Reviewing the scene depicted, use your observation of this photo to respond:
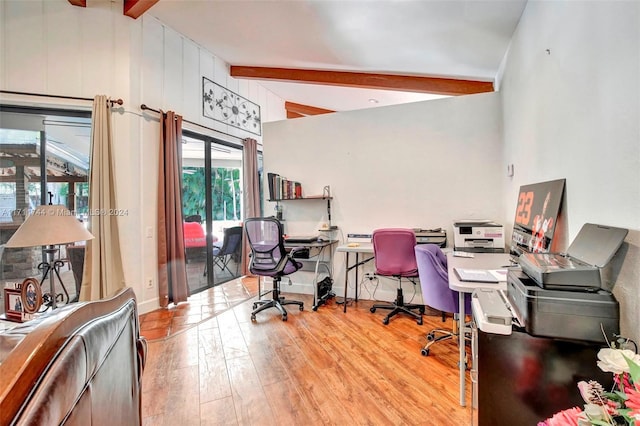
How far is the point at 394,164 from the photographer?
3.67m

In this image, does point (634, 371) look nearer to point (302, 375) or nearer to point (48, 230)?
point (302, 375)

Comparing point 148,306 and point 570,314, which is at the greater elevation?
point 570,314

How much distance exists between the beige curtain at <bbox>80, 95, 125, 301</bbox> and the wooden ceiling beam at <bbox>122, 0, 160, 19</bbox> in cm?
102

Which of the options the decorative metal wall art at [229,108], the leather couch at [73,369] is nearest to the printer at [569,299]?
the leather couch at [73,369]

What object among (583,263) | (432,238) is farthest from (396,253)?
(583,263)

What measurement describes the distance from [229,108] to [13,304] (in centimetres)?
→ 400

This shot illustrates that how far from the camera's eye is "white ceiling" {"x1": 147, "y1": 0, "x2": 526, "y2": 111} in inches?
99.7

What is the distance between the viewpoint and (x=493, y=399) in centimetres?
116

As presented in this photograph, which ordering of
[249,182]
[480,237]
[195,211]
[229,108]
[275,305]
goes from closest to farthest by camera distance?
[480,237], [275,305], [195,211], [229,108], [249,182]

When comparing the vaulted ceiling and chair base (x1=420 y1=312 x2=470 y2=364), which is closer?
chair base (x1=420 y1=312 x2=470 y2=364)

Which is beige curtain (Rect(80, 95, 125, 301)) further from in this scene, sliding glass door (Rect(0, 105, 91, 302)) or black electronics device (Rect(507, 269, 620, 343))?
black electronics device (Rect(507, 269, 620, 343))

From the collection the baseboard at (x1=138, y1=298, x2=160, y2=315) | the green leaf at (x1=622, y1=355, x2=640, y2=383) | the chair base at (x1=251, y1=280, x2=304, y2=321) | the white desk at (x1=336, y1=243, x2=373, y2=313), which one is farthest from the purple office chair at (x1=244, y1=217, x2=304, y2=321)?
the green leaf at (x1=622, y1=355, x2=640, y2=383)

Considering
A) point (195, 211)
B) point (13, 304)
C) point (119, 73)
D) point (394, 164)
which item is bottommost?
point (13, 304)

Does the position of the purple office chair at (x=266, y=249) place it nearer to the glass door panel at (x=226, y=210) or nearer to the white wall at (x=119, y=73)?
the white wall at (x=119, y=73)
